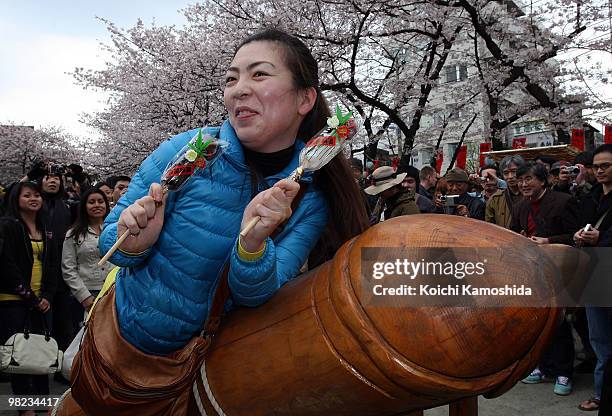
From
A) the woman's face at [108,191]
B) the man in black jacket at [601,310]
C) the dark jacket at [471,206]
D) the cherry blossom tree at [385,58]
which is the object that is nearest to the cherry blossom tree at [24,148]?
the cherry blossom tree at [385,58]

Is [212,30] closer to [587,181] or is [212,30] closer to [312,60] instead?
[587,181]

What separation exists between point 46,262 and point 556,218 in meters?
4.62

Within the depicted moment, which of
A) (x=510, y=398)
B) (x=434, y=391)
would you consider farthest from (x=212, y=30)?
(x=434, y=391)

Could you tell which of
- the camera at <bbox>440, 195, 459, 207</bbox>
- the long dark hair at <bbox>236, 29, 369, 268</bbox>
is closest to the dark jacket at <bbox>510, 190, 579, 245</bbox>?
the camera at <bbox>440, 195, 459, 207</bbox>

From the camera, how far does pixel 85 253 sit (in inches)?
188

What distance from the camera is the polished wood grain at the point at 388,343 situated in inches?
40.4

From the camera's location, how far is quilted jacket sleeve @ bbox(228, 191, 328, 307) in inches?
51.1

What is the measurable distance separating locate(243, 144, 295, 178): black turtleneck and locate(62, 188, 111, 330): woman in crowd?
11.9 ft

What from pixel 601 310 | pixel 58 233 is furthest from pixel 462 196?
pixel 58 233

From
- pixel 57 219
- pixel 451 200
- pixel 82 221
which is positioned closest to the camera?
pixel 82 221

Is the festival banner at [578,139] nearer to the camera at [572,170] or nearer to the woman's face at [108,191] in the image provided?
the camera at [572,170]

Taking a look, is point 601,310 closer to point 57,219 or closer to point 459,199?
point 459,199

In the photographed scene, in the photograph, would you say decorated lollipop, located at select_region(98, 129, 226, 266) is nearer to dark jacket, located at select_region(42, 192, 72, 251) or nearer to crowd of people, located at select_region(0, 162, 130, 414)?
crowd of people, located at select_region(0, 162, 130, 414)

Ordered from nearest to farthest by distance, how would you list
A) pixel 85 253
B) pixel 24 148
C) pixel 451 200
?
pixel 85 253
pixel 451 200
pixel 24 148
